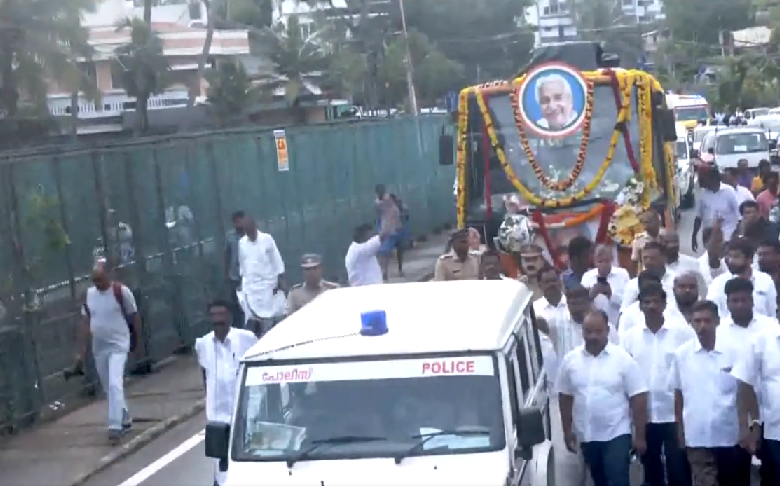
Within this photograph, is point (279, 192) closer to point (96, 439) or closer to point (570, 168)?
point (570, 168)

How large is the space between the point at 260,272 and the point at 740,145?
23857 mm

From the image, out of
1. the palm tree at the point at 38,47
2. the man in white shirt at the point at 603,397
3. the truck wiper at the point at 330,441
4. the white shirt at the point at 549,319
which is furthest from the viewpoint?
the palm tree at the point at 38,47

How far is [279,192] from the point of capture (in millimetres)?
23062

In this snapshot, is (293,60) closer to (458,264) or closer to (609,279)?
(458,264)

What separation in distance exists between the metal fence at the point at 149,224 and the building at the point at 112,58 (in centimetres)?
2481

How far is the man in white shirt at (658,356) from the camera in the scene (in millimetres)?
9242

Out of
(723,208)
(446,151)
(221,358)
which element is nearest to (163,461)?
(221,358)

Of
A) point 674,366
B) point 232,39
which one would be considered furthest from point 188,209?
point 232,39

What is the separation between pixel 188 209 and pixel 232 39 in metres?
42.8

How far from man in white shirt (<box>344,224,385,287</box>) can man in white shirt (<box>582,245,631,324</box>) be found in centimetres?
376

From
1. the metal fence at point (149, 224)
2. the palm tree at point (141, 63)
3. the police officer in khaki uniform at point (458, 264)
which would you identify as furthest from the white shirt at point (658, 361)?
the palm tree at point (141, 63)

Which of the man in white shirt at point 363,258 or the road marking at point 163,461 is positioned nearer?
the road marking at point 163,461

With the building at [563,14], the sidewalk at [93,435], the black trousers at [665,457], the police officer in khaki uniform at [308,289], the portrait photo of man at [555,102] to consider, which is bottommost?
the sidewalk at [93,435]

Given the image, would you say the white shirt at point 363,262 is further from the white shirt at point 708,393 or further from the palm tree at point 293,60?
the palm tree at point 293,60
